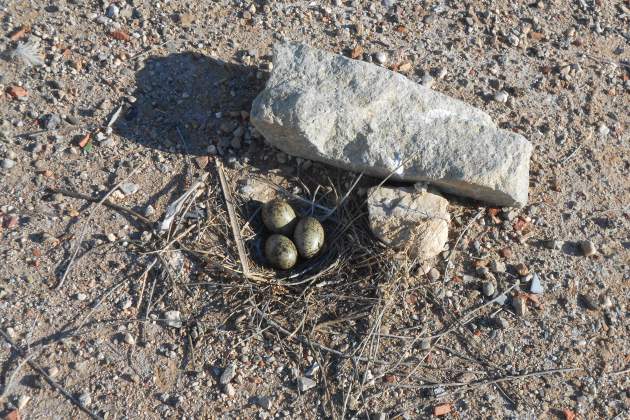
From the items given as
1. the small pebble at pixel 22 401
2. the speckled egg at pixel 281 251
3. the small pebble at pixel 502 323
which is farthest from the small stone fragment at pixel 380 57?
the small pebble at pixel 22 401

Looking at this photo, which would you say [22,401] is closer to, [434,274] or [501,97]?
[434,274]

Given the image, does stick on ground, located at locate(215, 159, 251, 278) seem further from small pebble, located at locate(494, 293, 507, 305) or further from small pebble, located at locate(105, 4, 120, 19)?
small pebble, located at locate(494, 293, 507, 305)

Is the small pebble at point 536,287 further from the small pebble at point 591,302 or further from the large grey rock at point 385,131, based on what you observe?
the large grey rock at point 385,131

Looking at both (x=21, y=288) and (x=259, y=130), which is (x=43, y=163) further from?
(x=259, y=130)

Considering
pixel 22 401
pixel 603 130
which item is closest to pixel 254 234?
pixel 22 401

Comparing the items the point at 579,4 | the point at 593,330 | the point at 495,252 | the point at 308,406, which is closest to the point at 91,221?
the point at 308,406

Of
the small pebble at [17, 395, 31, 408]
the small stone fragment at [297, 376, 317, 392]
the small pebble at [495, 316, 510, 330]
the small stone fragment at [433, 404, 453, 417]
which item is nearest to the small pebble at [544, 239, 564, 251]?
the small pebble at [495, 316, 510, 330]

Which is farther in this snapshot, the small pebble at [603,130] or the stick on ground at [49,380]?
the small pebble at [603,130]
